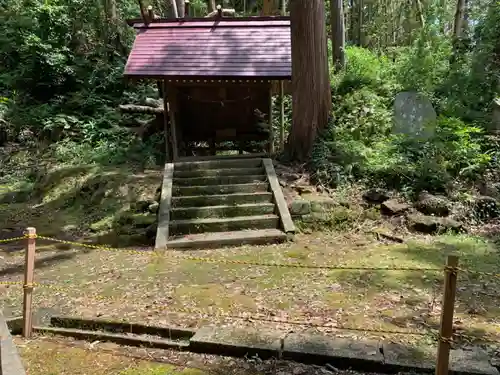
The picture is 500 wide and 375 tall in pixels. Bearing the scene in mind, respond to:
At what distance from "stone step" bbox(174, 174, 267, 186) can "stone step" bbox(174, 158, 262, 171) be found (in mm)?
493

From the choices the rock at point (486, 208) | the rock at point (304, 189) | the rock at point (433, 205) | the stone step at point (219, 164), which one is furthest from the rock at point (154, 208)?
the rock at point (486, 208)

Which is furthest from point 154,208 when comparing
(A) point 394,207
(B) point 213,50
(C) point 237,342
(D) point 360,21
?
(D) point 360,21

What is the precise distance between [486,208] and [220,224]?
4888 mm

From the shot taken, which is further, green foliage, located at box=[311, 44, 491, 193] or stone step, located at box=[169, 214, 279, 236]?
green foliage, located at box=[311, 44, 491, 193]

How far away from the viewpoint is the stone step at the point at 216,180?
9555 mm

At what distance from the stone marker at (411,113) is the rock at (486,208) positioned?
106 inches

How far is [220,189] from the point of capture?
363 inches

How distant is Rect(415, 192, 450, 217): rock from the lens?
8031mm

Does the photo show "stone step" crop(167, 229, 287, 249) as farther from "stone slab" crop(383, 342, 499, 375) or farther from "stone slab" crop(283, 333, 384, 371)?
"stone slab" crop(383, 342, 499, 375)

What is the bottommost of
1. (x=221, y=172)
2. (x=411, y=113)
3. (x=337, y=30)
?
(x=221, y=172)

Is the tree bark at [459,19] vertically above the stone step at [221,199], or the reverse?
the tree bark at [459,19]

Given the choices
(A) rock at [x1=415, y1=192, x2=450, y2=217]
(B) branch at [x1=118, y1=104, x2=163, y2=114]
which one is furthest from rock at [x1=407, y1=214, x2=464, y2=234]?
(B) branch at [x1=118, y1=104, x2=163, y2=114]

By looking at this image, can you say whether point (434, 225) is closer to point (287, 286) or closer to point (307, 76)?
point (287, 286)

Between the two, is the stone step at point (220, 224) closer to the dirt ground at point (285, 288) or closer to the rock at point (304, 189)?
the dirt ground at point (285, 288)
